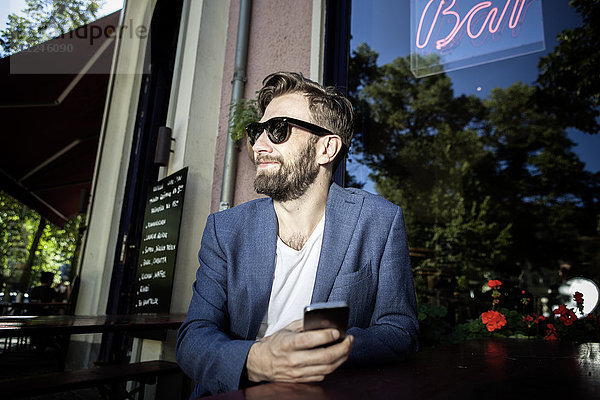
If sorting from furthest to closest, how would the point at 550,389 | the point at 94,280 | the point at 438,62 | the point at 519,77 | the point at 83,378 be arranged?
the point at 519,77, the point at 94,280, the point at 438,62, the point at 83,378, the point at 550,389

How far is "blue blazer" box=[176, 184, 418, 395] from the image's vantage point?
1271 millimetres

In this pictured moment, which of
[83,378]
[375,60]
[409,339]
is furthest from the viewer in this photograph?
[375,60]

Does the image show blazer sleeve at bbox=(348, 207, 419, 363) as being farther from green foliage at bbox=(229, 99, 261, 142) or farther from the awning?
the awning

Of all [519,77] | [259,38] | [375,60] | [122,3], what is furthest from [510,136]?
[122,3]

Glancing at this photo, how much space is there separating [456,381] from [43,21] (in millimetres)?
7011

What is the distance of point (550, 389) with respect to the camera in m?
0.82

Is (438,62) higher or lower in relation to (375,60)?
lower

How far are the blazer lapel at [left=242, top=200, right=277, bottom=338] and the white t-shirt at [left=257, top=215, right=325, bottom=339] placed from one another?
6cm

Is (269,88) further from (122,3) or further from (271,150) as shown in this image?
(122,3)

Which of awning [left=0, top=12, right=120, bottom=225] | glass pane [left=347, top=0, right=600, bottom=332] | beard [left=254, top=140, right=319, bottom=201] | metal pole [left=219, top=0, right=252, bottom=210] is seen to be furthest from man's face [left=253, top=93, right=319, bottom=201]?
awning [left=0, top=12, right=120, bottom=225]

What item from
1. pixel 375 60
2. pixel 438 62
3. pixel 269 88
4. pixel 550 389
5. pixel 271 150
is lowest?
pixel 550 389

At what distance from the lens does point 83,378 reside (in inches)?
88.3

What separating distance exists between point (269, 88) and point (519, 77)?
572 cm

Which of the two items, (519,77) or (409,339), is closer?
(409,339)
